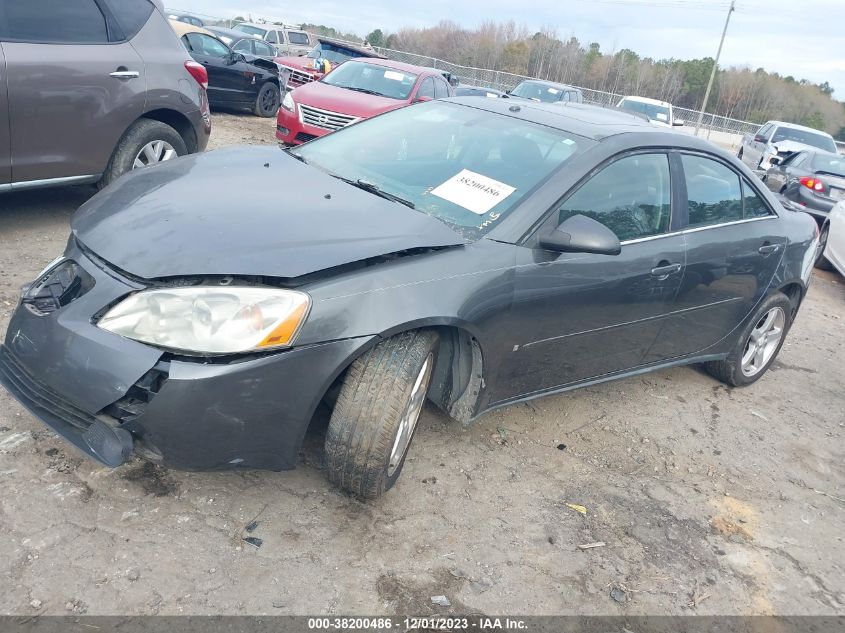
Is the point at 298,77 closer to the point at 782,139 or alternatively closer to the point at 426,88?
the point at 426,88

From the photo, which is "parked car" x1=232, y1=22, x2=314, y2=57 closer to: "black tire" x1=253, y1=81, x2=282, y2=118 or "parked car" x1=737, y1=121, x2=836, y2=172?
"black tire" x1=253, y1=81, x2=282, y2=118

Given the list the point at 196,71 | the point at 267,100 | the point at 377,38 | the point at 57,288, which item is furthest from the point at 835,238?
the point at 377,38

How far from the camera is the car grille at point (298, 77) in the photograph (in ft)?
49.7

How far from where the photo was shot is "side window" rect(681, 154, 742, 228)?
12.8ft

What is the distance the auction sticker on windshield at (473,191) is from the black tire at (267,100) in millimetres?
11246

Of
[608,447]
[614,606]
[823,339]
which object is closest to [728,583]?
[614,606]

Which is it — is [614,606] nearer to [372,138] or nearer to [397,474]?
[397,474]

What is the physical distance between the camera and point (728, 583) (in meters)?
2.90

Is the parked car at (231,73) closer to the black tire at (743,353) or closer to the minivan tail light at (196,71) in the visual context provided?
the minivan tail light at (196,71)

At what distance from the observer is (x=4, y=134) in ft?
14.7

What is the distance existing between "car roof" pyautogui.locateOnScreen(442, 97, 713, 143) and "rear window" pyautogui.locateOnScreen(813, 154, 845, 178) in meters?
8.03

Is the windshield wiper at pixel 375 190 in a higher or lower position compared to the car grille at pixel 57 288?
higher

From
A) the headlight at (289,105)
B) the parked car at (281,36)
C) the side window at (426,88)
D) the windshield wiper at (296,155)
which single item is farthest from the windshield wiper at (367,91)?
the parked car at (281,36)

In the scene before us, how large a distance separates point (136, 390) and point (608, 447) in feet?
8.16
